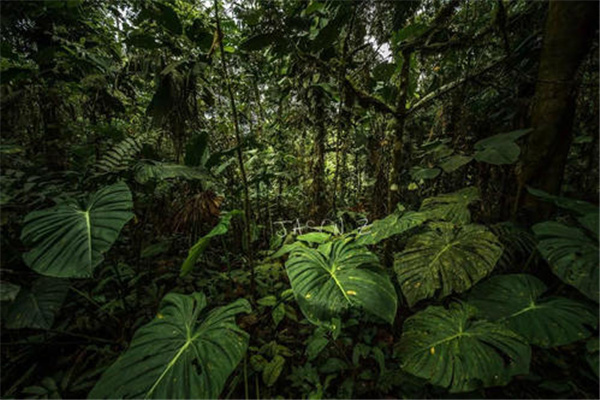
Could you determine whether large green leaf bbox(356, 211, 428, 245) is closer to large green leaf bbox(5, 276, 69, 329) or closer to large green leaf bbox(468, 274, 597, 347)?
large green leaf bbox(468, 274, 597, 347)

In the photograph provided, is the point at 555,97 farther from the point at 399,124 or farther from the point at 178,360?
the point at 178,360

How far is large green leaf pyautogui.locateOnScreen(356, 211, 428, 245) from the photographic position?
4.71 ft

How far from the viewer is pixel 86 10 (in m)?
2.37

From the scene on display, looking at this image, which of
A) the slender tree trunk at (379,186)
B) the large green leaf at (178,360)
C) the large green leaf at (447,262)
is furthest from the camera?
the slender tree trunk at (379,186)

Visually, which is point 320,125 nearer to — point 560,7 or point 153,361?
point 560,7

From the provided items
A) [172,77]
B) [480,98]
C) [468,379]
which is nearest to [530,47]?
[480,98]

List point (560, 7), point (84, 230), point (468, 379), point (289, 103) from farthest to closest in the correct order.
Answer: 1. point (289, 103)
2. point (560, 7)
3. point (84, 230)
4. point (468, 379)

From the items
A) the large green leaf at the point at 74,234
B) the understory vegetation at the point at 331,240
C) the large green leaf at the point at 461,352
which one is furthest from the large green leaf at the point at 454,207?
the large green leaf at the point at 74,234

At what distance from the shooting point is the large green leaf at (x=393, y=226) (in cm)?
144

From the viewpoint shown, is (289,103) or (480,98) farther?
(289,103)

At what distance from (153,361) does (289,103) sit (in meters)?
2.81

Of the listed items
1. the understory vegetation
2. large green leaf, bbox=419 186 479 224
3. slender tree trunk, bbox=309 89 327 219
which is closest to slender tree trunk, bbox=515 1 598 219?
the understory vegetation

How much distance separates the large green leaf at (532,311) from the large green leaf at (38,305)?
210cm

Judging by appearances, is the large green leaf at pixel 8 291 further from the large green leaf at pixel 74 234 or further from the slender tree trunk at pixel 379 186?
the slender tree trunk at pixel 379 186
